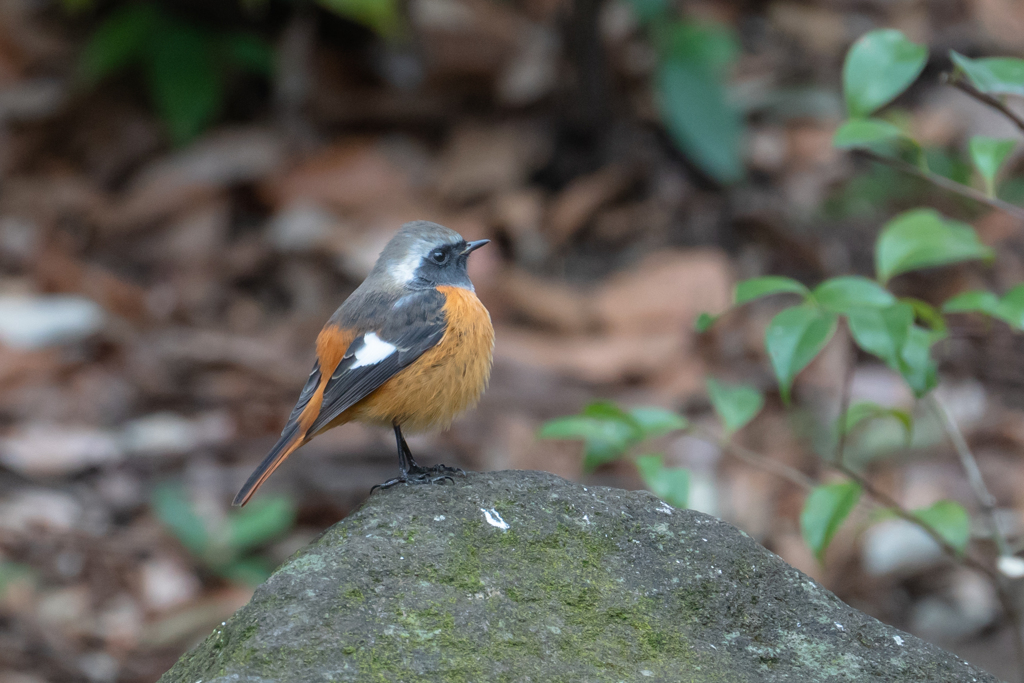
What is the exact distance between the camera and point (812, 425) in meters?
6.26

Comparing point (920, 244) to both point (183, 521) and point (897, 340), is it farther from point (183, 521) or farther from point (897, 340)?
point (183, 521)

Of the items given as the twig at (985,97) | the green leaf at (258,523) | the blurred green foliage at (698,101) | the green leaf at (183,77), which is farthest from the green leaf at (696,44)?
the twig at (985,97)

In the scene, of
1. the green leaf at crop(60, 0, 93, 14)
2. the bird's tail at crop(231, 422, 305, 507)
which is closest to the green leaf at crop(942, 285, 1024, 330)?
the bird's tail at crop(231, 422, 305, 507)

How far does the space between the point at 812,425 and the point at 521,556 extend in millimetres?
4095

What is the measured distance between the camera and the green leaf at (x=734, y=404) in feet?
11.0

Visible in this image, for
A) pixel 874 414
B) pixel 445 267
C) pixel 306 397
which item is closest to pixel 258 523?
pixel 306 397

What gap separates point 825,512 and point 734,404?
503mm

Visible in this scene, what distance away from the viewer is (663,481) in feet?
10.9

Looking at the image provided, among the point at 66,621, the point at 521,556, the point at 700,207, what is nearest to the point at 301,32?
the point at 700,207

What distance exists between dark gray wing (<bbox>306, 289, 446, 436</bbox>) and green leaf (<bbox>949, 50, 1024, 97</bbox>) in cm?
183

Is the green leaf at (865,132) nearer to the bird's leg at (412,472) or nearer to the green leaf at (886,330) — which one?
the green leaf at (886,330)

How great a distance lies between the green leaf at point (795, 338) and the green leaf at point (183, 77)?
245 inches

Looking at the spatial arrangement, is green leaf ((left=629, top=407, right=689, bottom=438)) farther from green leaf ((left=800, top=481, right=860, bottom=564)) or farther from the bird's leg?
the bird's leg

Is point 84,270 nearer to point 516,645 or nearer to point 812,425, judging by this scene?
point 812,425
